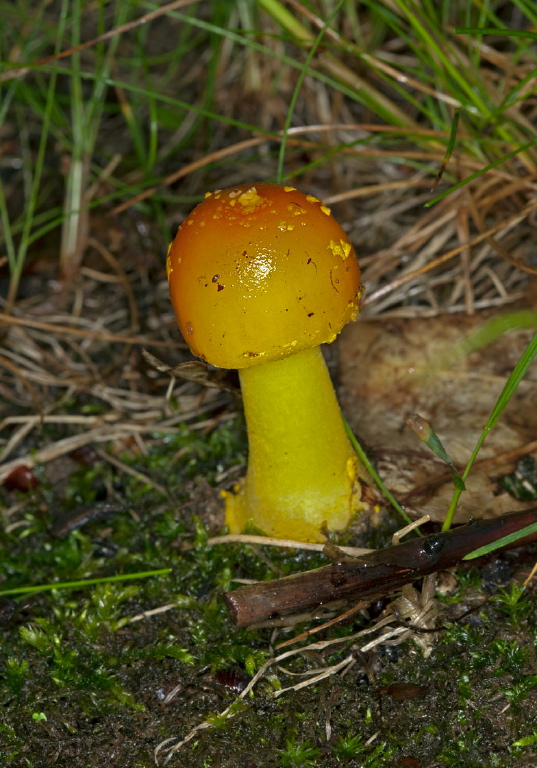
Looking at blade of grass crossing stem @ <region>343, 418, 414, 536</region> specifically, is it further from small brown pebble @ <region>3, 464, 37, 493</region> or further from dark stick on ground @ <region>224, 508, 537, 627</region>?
small brown pebble @ <region>3, 464, 37, 493</region>

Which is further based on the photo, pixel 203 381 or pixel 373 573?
pixel 203 381

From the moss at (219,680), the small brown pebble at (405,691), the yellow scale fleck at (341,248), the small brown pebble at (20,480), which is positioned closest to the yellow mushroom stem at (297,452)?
the moss at (219,680)

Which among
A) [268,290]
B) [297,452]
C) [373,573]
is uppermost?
[268,290]

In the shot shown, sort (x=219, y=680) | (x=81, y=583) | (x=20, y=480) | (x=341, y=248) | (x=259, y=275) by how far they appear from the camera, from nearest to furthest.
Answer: (x=259, y=275) < (x=341, y=248) < (x=219, y=680) < (x=81, y=583) < (x=20, y=480)

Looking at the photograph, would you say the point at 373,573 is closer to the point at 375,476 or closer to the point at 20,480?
the point at 375,476

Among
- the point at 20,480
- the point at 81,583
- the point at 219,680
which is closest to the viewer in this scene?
the point at 219,680

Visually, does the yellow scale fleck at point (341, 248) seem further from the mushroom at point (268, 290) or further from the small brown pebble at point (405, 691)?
the small brown pebble at point (405, 691)

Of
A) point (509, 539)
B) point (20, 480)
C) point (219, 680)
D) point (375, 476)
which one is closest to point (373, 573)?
point (375, 476)

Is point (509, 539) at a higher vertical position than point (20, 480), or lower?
higher
